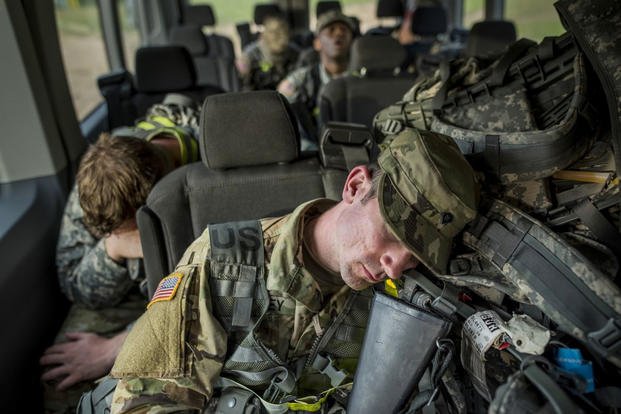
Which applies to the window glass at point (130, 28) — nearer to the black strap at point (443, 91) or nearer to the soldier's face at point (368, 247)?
the black strap at point (443, 91)

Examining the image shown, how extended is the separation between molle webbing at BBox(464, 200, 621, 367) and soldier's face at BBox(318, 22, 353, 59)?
2692 millimetres

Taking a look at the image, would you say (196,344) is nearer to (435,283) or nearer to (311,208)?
(311,208)

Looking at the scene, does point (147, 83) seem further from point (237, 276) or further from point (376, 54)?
point (237, 276)

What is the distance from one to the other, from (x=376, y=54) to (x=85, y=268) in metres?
1.96

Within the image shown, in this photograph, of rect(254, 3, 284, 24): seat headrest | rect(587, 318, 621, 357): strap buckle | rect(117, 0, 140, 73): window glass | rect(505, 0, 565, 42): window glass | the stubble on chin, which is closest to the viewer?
rect(587, 318, 621, 357): strap buckle

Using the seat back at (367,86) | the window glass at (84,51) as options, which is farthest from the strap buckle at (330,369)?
the window glass at (84,51)

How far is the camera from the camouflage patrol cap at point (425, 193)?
1.02m

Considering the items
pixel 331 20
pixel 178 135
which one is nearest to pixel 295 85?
pixel 331 20

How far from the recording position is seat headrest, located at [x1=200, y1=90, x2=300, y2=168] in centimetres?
149

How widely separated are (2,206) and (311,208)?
1386 mm

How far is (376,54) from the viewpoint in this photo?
2887mm

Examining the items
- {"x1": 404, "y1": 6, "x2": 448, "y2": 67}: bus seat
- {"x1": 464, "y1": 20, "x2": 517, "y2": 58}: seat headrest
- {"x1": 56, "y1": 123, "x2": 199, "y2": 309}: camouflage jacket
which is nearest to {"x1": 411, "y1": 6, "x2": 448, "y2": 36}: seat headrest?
{"x1": 404, "y1": 6, "x2": 448, "y2": 67}: bus seat

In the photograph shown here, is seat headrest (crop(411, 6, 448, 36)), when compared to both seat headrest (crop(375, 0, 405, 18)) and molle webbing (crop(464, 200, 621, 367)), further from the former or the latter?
molle webbing (crop(464, 200, 621, 367))

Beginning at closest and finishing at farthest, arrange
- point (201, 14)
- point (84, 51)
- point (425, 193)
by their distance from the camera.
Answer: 1. point (425, 193)
2. point (84, 51)
3. point (201, 14)
